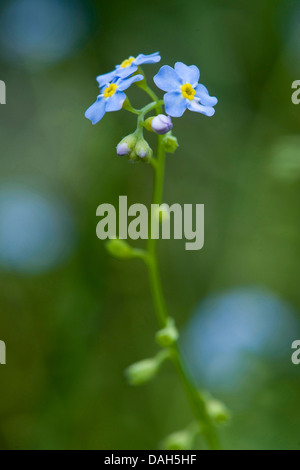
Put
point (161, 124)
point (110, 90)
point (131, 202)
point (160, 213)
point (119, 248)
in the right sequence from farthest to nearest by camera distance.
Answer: point (131, 202), point (119, 248), point (160, 213), point (110, 90), point (161, 124)

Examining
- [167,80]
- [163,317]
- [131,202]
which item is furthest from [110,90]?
[131,202]

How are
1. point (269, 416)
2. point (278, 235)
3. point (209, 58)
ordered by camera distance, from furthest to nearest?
1. point (209, 58)
2. point (278, 235)
3. point (269, 416)

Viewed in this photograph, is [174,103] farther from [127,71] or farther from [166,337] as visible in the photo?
[166,337]

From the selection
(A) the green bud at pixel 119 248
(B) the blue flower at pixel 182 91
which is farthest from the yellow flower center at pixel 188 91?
(A) the green bud at pixel 119 248

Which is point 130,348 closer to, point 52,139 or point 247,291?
point 247,291
